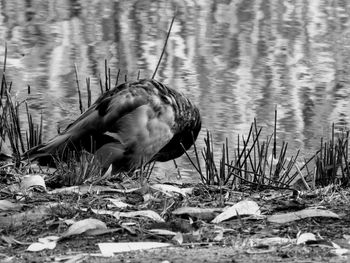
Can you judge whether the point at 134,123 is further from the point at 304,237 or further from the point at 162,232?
the point at 304,237

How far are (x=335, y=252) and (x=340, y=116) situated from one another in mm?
5075

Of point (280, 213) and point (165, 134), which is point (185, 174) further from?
point (280, 213)

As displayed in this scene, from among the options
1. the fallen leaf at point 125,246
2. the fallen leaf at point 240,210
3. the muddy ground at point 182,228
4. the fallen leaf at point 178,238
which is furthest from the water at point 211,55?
the fallen leaf at point 125,246

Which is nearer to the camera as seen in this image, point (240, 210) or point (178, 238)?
point (178, 238)

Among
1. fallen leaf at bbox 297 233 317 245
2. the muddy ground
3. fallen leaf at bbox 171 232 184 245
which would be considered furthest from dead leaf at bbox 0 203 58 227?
fallen leaf at bbox 297 233 317 245

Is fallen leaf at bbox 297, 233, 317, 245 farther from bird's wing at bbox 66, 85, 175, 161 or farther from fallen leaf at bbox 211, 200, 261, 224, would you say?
bird's wing at bbox 66, 85, 175, 161

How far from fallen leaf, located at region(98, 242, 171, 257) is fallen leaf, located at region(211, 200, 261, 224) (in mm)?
452

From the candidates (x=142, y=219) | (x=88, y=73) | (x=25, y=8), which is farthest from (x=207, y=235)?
(x=25, y=8)

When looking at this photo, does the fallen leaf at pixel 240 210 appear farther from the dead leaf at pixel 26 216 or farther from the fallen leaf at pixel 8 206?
the fallen leaf at pixel 8 206

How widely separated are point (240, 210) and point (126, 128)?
135 cm

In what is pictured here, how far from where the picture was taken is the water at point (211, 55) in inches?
311

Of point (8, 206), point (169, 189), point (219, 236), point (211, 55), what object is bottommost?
point (211, 55)

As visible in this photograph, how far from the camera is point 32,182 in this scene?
4.18 meters

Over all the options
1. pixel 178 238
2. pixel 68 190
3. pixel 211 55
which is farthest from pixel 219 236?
pixel 211 55
